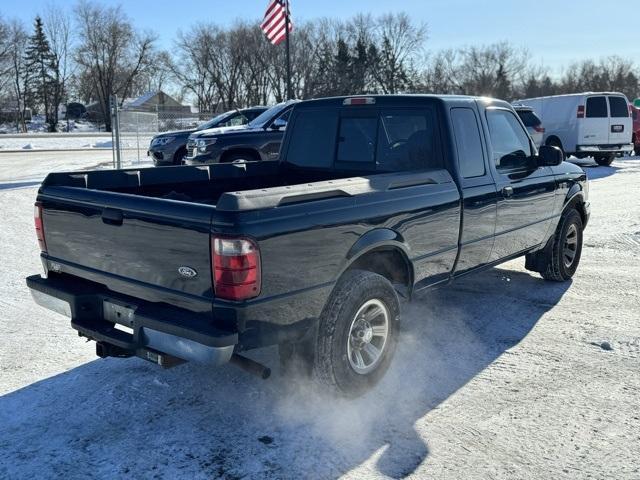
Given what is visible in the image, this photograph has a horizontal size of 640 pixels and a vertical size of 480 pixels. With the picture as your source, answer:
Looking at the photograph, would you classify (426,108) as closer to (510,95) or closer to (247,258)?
(247,258)

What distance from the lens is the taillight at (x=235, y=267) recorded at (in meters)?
3.01

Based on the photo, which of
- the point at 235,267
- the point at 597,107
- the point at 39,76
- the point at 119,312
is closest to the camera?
the point at 235,267

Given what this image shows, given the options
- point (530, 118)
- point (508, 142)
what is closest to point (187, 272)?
point (508, 142)

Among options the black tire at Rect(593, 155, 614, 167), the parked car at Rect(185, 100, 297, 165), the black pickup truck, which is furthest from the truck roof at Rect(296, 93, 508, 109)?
the black tire at Rect(593, 155, 614, 167)

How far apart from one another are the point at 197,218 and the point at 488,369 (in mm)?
2435

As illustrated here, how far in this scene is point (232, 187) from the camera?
548cm

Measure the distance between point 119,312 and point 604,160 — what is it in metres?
20.4

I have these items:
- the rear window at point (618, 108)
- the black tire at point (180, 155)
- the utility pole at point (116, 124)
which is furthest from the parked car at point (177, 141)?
the rear window at point (618, 108)

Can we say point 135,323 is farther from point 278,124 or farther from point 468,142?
point 278,124

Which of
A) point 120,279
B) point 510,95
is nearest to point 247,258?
point 120,279

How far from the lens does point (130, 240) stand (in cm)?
345

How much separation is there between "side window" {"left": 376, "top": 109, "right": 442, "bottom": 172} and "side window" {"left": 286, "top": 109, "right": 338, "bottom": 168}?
0.48m

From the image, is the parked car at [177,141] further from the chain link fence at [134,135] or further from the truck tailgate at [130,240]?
the truck tailgate at [130,240]

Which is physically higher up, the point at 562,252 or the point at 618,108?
the point at 618,108
